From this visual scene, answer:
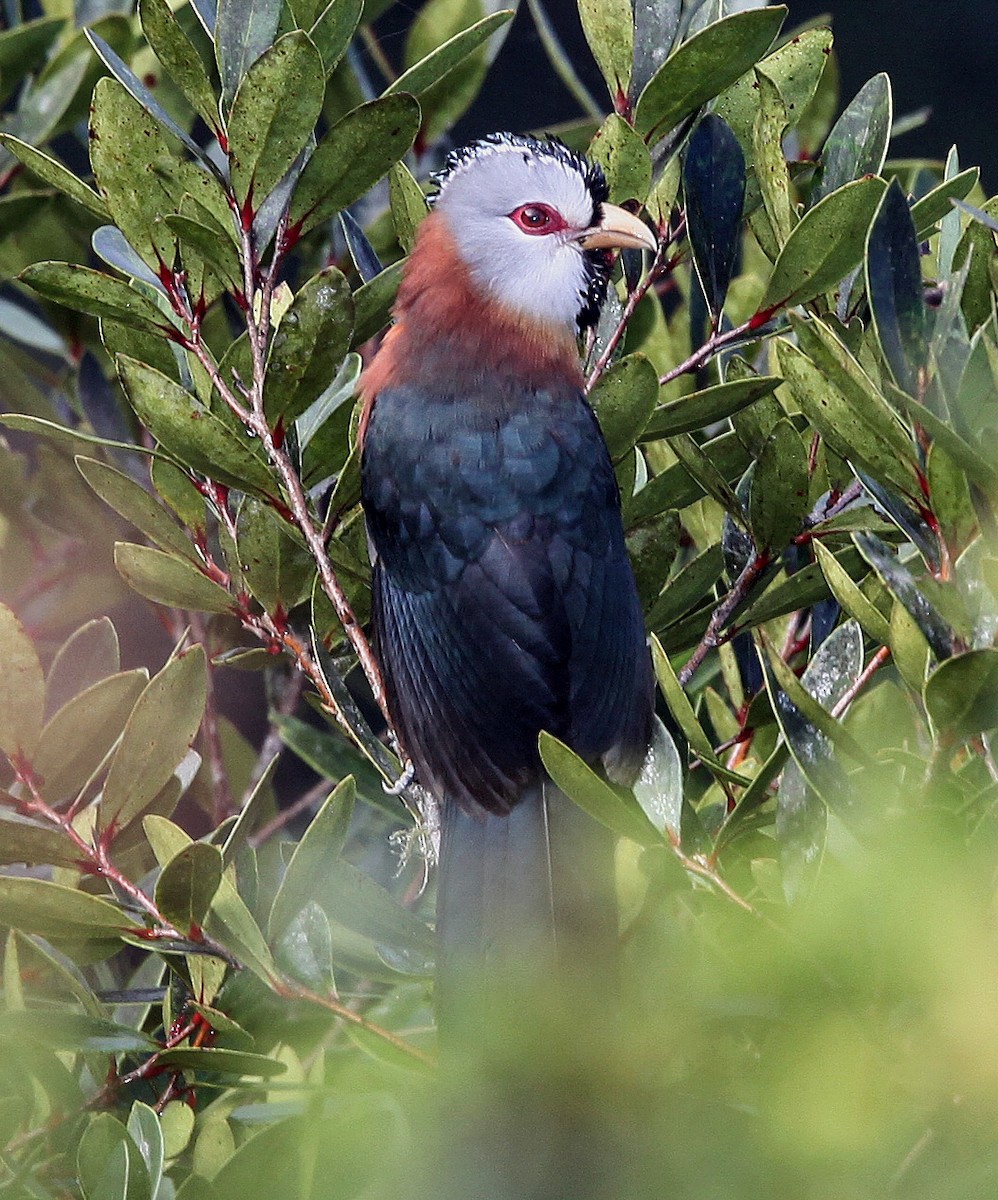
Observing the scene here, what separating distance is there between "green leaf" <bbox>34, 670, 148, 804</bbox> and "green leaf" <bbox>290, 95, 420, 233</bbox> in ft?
1.68

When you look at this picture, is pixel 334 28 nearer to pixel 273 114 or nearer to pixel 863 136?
pixel 273 114

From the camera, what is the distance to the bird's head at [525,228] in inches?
81.5

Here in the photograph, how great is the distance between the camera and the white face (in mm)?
2092

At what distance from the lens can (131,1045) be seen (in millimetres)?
1045

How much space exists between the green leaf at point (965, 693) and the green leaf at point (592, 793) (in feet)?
0.72

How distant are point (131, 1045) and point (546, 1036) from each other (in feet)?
2.51

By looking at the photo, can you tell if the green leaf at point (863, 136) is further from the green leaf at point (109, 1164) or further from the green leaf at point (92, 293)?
the green leaf at point (109, 1164)

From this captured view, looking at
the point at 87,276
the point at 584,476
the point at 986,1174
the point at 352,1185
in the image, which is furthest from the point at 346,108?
the point at 986,1174

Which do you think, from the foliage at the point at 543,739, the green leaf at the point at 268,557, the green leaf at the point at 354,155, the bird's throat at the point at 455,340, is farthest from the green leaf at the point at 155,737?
the bird's throat at the point at 455,340

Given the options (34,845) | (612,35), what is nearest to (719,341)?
(612,35)

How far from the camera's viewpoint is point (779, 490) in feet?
4.23

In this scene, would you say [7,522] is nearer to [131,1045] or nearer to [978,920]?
[131,1045]

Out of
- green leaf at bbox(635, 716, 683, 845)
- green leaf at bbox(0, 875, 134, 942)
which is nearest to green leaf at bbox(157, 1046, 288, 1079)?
green leaf at bbox(0, 875, 134, 942)

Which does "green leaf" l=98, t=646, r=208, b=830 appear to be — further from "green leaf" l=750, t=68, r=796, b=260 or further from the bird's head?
the bird's head
